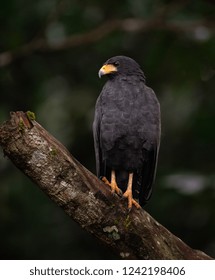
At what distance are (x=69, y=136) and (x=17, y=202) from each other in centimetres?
137

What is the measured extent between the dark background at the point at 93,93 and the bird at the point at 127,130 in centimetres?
86

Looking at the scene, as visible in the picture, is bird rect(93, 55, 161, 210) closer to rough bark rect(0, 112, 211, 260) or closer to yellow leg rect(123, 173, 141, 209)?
yellow leg rect(123, 173, 141, 209)

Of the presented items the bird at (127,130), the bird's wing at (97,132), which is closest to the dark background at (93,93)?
the bird at (127,130)

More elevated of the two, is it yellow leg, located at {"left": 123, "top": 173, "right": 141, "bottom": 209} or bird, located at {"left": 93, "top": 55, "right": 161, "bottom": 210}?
bird, located at {"left": 93, "top": 55, "right": 161, "bottom": 210}

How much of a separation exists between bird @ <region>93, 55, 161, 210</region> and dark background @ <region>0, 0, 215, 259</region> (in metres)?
0.86

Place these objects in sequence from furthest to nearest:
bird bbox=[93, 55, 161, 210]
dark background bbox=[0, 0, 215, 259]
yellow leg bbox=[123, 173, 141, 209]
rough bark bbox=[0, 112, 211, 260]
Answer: dark background bbox=[0, 0, 215, 259] < bird bbox=[93, 55, 161, 210] < yellow leg bbox=[123, 173, 141, 209] < rough bark bbox=[0, 112, 211, 260]

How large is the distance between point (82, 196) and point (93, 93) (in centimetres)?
536

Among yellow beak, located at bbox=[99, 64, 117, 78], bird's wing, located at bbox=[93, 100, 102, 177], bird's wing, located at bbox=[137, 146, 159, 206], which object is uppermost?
yellow beak, located at bbox=[99, 64, 117, 78]

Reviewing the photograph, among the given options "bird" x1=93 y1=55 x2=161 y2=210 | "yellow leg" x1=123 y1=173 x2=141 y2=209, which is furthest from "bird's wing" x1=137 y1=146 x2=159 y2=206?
"yellow leg" x1=123 y1=173 x2=141 y2=209

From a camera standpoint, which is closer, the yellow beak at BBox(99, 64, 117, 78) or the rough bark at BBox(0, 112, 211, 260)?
the rough bark at BBox(0, 112, 211, 260)

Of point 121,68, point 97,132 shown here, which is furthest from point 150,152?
point 121,68

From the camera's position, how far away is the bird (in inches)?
276

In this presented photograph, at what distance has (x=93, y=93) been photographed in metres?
10.9

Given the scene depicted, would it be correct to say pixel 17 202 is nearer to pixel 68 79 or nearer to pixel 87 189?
pixel 68 79
